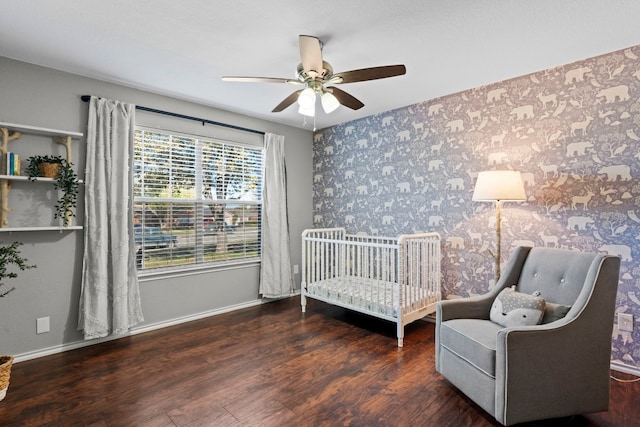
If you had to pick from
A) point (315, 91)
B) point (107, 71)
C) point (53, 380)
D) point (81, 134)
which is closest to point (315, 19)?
point (315, 91)

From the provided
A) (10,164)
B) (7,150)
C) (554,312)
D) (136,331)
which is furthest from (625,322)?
(7,150)

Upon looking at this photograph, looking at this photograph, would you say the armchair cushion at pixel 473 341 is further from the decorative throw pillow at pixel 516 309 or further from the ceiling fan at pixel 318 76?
the ceiling fan at pixel 318 76

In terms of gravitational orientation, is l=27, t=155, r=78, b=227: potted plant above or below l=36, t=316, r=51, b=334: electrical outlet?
above

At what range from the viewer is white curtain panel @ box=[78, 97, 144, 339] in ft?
8.80

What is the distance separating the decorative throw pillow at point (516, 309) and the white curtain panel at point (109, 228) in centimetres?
301

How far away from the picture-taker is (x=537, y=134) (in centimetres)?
267

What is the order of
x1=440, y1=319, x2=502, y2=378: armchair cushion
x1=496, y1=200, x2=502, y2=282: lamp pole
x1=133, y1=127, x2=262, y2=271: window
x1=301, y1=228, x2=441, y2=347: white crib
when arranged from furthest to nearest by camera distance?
x1=133, y1=127, x2=262, y2=271: window, x1=301, y1=228, x2=441, y2=347: white crib, x1=496, y1=200, x2=502, y2=282: lamp pole, x1=440, y1=319, x2=502, y2=378: armchair cushion

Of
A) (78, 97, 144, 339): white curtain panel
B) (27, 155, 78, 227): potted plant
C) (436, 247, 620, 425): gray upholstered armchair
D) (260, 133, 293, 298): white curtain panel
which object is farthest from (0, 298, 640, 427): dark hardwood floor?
(27, 155, 78, 227): potted plant

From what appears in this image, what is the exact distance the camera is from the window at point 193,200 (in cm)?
315

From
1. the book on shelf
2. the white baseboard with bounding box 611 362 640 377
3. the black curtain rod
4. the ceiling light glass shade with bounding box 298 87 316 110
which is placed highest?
the black curtain rod

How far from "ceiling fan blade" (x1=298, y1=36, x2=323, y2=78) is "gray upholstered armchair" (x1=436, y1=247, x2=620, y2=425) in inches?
71.8

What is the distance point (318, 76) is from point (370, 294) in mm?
2006

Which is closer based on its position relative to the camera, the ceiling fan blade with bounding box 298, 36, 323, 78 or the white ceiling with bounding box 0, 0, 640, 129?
the ceiling fan blade with bounding box 298, 36, 323, 78

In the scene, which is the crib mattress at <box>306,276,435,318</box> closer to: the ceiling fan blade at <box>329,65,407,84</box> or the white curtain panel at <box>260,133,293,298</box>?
the white curtain panel at <box>260,133,293,298</box>
